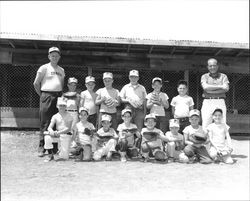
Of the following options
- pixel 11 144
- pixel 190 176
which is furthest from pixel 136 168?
pixel 11 144

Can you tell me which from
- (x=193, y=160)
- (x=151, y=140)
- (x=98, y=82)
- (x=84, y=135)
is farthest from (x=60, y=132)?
(x=98, y=82)

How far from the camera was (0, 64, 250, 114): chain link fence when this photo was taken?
10.2 m

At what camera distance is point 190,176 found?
5.42 metres

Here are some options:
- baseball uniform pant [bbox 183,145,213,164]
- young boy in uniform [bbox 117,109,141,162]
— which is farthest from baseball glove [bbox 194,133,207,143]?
young boy in uniform [bbox 117,109,141,162]

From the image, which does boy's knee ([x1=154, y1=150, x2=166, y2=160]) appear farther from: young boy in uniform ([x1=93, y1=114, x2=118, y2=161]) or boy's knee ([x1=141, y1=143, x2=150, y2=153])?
young boy in uniform ([x1=93, y1=114, x2=118, y2=161])

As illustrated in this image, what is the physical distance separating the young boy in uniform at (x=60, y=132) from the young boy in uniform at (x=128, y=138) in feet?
2.87

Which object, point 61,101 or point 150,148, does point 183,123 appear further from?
point 61,101

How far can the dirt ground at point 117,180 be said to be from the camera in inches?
175

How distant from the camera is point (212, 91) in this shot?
285 inches

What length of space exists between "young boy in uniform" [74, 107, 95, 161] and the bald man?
215cm

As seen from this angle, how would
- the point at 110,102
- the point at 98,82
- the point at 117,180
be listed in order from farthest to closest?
the point at 98,82, the point at 110,102, the point at 117,180

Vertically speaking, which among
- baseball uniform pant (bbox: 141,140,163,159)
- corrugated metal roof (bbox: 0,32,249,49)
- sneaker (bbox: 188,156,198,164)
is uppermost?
corrugated metal roof (bbox: 0,32,249,49)

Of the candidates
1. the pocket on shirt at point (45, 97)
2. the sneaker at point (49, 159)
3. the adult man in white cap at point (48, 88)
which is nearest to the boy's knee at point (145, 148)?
the sneaker at point (49, 159)

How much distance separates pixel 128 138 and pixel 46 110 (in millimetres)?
1497
